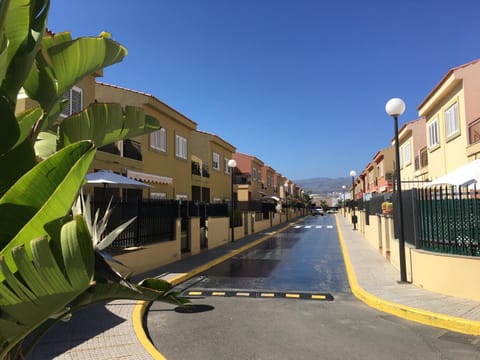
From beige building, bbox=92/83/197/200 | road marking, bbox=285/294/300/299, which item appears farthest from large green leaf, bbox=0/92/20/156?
beige building, bbox=92/83/197/200

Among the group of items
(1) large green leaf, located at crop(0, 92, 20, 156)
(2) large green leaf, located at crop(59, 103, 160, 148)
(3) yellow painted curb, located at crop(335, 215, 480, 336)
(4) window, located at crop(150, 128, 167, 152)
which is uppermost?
(4) window, located at crop(150, 128, 167, 152)

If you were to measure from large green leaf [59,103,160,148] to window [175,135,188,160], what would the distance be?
20.1 m

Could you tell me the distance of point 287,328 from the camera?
650cm

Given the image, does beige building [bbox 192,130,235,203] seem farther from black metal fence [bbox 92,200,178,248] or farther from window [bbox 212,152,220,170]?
black metal fence [bbox 92,200,178,248]

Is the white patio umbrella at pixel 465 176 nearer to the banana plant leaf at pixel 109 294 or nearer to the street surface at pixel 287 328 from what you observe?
the street surface at pixel 287 328

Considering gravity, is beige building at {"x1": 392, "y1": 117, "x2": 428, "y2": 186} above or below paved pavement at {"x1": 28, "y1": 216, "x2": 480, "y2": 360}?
above

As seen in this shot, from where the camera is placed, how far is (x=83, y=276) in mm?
1334

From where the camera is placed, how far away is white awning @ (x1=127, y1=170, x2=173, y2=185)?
55.0 feet

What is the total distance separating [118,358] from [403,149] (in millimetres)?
33104

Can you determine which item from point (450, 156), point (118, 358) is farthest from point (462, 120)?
point (118, 358)

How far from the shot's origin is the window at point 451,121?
55.7 feet

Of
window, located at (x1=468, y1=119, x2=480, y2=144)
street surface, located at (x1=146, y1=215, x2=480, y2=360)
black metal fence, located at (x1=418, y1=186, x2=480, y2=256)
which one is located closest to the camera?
street surface, located at (x1=146, y1=215, x2=480, y2=360)

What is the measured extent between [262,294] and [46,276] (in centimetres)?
820

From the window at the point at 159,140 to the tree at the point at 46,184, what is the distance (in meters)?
17.2
